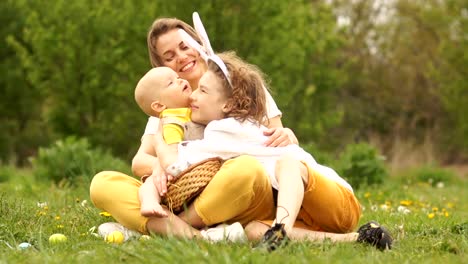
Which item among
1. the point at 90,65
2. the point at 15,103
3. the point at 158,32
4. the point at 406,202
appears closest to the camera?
the point at 158,32

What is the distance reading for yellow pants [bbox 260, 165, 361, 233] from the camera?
384 centimetres

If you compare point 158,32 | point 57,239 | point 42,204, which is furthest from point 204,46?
point 42,204

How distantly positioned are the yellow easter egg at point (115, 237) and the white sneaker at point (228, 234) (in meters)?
0.41

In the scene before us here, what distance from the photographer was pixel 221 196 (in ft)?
12.2

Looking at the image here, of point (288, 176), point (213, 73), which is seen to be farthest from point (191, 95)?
point (288, 176)

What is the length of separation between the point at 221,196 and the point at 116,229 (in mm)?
689

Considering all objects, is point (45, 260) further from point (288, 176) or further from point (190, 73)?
point (190, 73)

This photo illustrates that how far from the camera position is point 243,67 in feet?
13.5

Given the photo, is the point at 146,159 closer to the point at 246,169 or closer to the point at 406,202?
the point at 246,169

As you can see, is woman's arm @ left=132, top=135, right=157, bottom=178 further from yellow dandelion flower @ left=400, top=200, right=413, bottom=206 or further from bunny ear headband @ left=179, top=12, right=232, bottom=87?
yellow dandelion flower @ left=400, top=200, right=413, bottom=206

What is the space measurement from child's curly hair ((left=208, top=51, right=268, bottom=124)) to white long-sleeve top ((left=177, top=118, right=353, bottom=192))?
9 centimetres

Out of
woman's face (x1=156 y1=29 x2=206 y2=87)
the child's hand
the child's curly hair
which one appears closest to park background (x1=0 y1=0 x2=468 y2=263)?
the child's hand

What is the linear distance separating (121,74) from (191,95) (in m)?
12.4

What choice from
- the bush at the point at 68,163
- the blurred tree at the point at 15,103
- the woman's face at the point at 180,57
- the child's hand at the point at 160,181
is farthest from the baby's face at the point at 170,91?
the blurred tree at the point at 15,103
